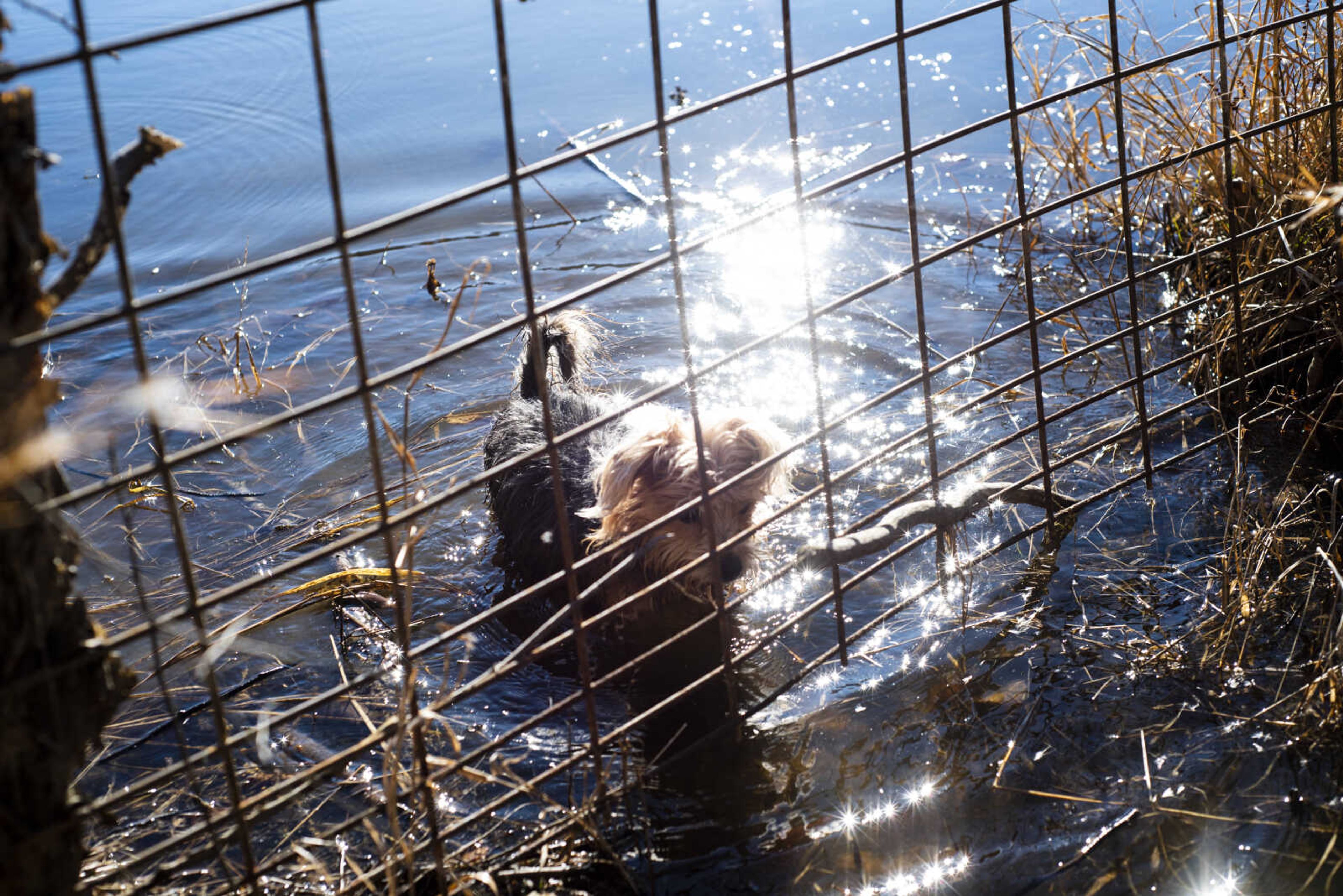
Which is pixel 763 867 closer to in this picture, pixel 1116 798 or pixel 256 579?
pixel 1116 798

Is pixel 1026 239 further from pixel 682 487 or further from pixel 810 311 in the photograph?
pixel 682 487

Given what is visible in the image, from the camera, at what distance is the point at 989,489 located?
344cm

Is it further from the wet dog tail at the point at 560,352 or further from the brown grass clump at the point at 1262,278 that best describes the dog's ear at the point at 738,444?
the brown grass clump at the point at 1262,278

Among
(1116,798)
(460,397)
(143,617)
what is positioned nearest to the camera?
(1116,798)

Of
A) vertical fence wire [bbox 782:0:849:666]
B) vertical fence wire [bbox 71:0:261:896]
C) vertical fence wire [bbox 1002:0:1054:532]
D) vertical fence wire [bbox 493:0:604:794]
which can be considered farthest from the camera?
vertical fence wire [bbox 1002:0:1054:532]

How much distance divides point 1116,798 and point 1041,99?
171cm

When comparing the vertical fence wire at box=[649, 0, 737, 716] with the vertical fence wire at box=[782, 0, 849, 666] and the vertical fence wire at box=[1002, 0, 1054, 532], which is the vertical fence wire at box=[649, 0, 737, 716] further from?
the vertical fence wire at box=[1002, 0, 1054, 532]

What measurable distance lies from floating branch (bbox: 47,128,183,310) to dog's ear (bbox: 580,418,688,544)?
192 centimetres

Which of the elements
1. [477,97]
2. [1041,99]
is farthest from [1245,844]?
[477,97]

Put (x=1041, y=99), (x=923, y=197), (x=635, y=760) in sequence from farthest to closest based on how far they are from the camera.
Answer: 1. (x=923, y=197)
2. (x=635, y=760)
3. (x=1041, y=99)

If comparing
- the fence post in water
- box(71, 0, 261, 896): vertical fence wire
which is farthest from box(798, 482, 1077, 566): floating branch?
the fence post in water

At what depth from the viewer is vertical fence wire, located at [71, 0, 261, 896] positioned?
1.59m

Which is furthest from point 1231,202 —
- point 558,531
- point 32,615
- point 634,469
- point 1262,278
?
point 32,615

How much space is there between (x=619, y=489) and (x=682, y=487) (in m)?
0.20
